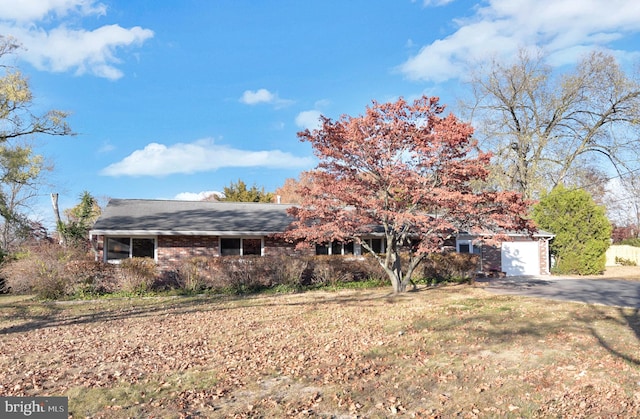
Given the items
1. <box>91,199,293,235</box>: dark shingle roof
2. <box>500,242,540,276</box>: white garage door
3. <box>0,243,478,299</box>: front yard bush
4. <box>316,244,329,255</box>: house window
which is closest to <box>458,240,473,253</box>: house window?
<box>500,242,540,276</box>: white garage door

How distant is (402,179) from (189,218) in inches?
378

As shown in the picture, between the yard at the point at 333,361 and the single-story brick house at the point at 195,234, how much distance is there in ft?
17.0

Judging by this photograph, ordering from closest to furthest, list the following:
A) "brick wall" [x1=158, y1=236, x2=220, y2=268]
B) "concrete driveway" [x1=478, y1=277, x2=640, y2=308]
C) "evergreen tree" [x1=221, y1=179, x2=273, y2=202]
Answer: "concrete driveway" [x1=478, y1=277, x2=640, y2=308]
"brick wall" [x1=158, y1=236, x2=220, y2=268]
"evergreen tree" [x1=221, y1=179, x2=273, y2=202]

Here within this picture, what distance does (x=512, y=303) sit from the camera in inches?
455

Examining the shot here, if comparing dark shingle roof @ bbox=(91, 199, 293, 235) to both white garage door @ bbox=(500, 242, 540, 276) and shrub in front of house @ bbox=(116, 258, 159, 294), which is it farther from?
white garage door @ bbox=(500, 242, 540, 276)

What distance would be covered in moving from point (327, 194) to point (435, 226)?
335cm

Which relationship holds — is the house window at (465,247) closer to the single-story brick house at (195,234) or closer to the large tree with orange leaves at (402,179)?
the single-story brick house at (195,234)

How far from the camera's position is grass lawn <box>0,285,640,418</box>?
15.4 feet

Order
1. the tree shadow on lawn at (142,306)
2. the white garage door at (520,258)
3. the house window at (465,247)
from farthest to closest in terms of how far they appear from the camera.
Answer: the white garage door at (520,258), the house window at (465,247), the tree shadow on lawn at (142,306)

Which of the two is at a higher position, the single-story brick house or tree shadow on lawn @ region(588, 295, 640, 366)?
the single-story brick house

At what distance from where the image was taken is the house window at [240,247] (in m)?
17.4

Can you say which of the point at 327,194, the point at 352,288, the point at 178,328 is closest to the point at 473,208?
the point at 327,194

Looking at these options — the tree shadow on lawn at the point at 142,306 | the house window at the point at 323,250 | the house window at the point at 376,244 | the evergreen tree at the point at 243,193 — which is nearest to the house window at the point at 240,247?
the house window at the point at 323,250

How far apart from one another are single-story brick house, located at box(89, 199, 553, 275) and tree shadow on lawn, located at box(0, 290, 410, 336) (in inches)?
122
